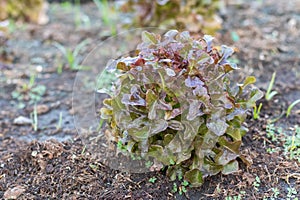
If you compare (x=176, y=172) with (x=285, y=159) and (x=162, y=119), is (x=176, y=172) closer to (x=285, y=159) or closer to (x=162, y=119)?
(x=162, y=119)

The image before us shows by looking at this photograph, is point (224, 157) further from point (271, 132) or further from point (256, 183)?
point (271, 132)

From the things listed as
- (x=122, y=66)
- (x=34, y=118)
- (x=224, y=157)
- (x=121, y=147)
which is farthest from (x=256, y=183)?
(x=34, y=118)

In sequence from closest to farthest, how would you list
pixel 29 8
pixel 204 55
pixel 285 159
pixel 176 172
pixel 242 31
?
1. pixel 204 55
2. pixel 176 172
3. pixel 285 159
4. pixel 242 31
5. pixel 29 8

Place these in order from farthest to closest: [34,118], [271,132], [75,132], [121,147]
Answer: [34,118] → [75,132] → [271,132] → [121,147]

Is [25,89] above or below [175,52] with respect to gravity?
below

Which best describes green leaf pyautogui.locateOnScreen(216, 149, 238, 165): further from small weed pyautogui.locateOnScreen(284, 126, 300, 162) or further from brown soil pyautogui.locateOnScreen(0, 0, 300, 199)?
small weed pyautogui.locateOnScreen(284, 126, 300, 162)

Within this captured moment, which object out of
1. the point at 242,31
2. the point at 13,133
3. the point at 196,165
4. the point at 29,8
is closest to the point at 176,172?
the point at 196,165
